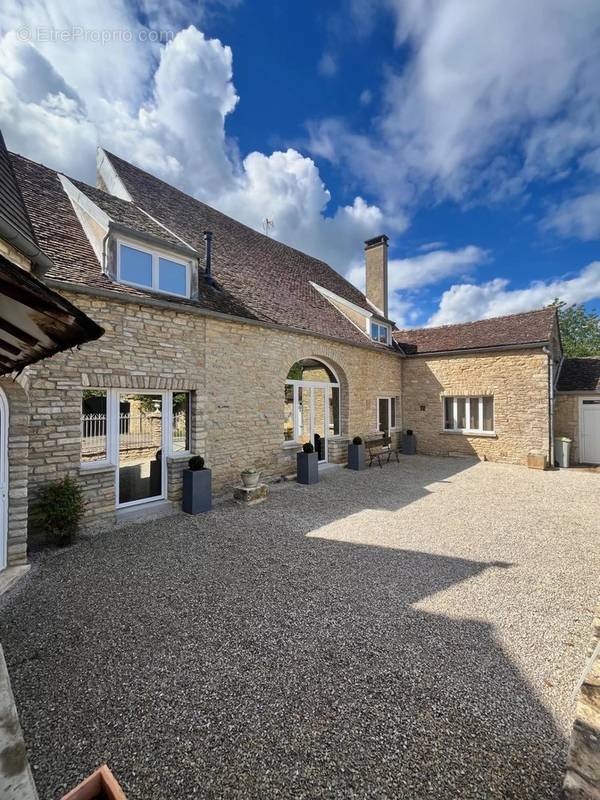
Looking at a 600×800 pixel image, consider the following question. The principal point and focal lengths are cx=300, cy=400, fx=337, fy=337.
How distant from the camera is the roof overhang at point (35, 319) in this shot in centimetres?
171

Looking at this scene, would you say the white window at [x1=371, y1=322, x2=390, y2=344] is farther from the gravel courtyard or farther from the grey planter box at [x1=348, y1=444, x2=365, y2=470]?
the gravel courtyard

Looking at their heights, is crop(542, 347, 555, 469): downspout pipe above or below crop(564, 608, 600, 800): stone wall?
above

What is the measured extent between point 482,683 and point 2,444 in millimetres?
6511

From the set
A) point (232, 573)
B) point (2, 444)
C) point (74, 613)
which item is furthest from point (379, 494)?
point (2, 444)

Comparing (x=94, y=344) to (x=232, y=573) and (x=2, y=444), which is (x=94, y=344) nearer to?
(x=2, y=444)

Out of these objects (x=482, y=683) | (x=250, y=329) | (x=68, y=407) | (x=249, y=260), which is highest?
(x=249, y=260)

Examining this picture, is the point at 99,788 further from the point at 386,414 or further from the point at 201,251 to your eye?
the point at 386,414

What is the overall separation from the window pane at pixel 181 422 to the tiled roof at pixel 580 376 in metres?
14.1

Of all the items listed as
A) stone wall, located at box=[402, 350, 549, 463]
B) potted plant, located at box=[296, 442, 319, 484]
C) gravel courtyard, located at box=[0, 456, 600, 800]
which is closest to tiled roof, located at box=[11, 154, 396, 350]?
stone wall, located at box=[402, 350, 549, 463]

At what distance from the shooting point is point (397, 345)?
16.7 metres

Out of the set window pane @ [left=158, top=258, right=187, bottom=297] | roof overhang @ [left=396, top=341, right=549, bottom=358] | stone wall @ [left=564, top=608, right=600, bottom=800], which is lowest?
stone wall @ [left=564, top=608, right=600, bottom=800]

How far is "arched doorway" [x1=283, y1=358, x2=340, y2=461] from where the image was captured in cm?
1087

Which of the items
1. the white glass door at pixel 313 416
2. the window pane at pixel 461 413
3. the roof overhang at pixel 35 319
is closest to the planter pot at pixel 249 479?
the white glass door at pixel 313 416

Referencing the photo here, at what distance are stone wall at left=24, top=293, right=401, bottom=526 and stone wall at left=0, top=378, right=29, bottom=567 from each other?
0.75 metres
